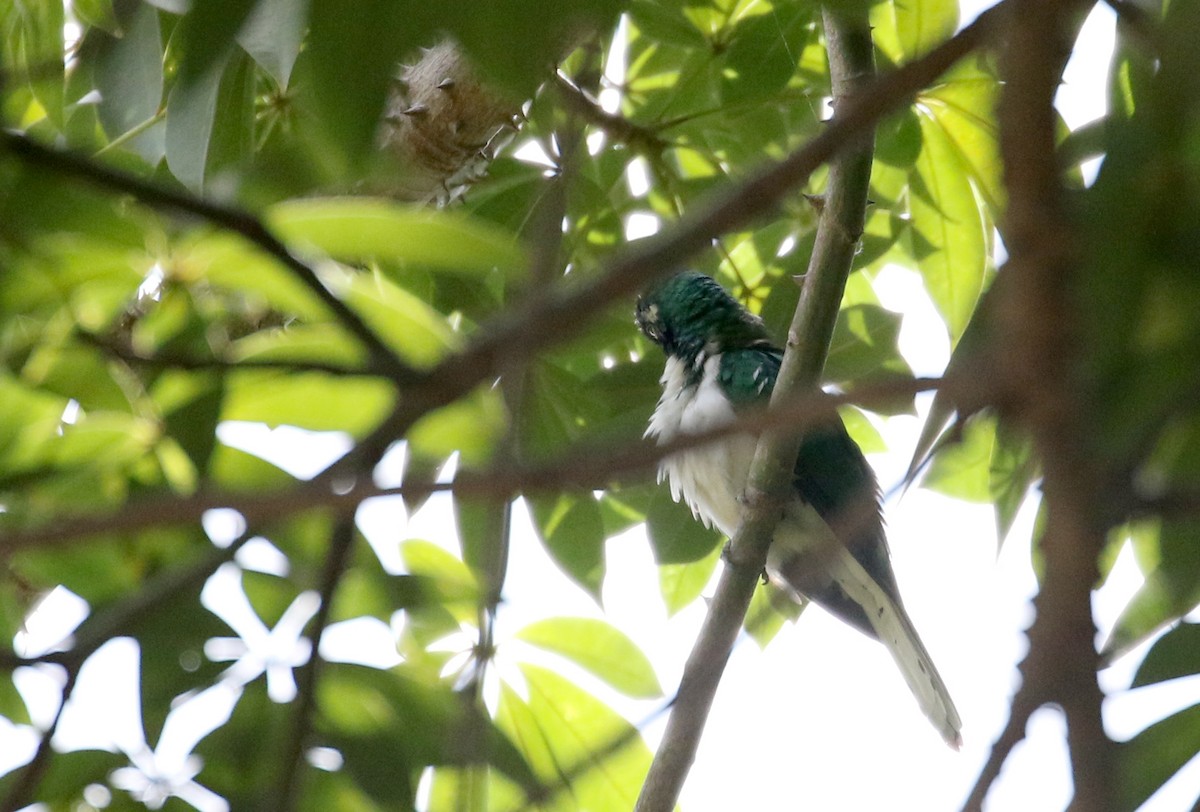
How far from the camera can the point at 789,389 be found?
2.10 metres

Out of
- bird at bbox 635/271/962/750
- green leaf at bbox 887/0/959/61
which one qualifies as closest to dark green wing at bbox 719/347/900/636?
bird at bbox 635/271/962/750

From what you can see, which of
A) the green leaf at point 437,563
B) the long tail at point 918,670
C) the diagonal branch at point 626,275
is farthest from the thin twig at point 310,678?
the long tail at point 918,670

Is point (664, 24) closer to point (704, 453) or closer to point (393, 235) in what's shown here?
point (704, 453)

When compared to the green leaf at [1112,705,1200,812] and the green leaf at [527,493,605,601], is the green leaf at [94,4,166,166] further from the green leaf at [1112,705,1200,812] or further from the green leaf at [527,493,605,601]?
the green leaf at [1112,705,1200,812]

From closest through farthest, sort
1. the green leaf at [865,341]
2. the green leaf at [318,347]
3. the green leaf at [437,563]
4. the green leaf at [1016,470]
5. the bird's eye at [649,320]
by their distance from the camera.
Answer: the green leaf at [1016,470], the green leaf at [318,347], the green leaf at [437,563], the green leaf at [865,341], the bird's eye at [649,320]

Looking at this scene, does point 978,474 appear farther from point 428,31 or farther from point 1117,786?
point 428,31

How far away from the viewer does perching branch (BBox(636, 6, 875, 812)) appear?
1.87 meters

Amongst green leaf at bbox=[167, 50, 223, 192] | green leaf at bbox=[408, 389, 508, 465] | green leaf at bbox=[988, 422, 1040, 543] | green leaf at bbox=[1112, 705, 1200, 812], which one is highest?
green leaf at bbox=[167, 50, 223, 192]

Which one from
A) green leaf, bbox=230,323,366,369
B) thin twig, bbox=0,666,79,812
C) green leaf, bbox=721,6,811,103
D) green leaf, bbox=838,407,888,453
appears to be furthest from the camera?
green leaf, bbox=838,407,888,453

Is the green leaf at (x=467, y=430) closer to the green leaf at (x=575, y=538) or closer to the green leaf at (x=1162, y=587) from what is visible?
the green leaf at (x=1162, y=587)

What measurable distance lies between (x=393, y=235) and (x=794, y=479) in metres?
2.40

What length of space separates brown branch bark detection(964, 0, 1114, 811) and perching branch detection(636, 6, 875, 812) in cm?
105

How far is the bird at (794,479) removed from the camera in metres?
3.12

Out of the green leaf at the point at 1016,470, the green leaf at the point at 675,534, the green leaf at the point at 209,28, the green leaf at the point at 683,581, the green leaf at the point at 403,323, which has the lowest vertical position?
the green leaf at the point at 1016,470
